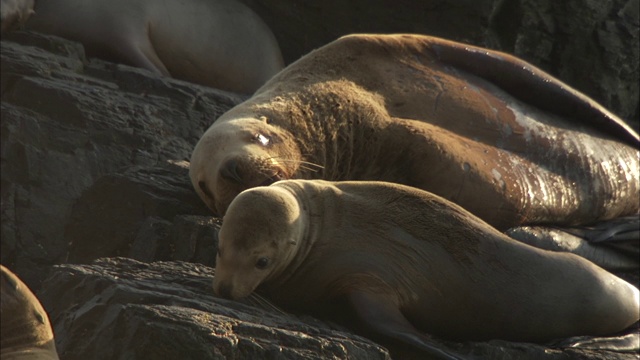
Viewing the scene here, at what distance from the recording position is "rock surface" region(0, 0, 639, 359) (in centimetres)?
427

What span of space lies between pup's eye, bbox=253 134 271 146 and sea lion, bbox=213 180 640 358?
111 centimetres

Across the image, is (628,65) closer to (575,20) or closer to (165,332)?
(575,20)

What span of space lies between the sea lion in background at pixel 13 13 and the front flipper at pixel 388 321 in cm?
424

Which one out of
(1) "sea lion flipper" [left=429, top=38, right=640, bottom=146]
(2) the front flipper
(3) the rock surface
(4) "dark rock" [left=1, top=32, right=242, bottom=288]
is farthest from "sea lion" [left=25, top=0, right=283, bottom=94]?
(2) the front flipper

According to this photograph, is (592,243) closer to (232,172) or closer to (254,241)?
(232,172)

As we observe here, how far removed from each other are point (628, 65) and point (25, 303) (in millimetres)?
7573

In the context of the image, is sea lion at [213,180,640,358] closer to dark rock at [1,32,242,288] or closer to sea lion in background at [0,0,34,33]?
dark rock at [1,32,242,288]

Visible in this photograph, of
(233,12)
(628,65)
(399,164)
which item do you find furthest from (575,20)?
(399,164)

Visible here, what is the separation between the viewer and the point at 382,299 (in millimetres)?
4941

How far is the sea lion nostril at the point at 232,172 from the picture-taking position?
20.1ft

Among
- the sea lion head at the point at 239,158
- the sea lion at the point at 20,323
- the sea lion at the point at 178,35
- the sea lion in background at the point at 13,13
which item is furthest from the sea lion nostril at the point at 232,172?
the sea lion at the point at 178,35

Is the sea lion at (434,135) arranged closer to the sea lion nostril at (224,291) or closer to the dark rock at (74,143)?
the dark rock at (74,143)

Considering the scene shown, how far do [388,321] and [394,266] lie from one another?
29 centimetres

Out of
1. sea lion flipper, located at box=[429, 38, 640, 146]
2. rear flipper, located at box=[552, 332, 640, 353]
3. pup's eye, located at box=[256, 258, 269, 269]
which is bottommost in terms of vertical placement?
rear flipper, located at box=[552, 332, 640, 353]
